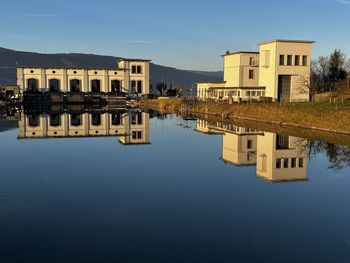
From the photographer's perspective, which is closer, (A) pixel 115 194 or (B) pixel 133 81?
(A) pixel 115 194

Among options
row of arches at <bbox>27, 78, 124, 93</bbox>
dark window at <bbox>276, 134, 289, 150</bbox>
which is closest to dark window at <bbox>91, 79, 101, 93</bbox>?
row of arches at <bbox>27, 78, 124, 93</bbox>

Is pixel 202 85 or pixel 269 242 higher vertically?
pixel 202 85

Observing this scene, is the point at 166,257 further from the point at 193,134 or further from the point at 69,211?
the point at 193,134

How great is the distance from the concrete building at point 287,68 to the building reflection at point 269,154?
90.7ft

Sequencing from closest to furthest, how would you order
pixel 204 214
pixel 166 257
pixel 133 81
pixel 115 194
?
pixel 166 257, pixel 204 214, pixel 115 194, pixel 133 81

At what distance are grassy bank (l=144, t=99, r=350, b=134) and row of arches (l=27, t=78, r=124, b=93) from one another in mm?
43787

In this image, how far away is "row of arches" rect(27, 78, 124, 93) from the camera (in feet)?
324

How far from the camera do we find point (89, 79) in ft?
337

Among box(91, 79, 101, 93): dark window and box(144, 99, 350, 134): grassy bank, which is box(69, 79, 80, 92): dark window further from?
box(144, 99, 350, 134): grassy bank

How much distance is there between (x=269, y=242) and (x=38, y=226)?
6.83m

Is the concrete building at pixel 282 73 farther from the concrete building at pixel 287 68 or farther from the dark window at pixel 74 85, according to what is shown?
the dark window at pixel 74 85

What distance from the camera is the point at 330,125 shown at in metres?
39.0

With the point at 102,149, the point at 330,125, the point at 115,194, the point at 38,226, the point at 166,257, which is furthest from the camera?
the point at 330,125

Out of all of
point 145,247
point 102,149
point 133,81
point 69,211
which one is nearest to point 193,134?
point 102,149
